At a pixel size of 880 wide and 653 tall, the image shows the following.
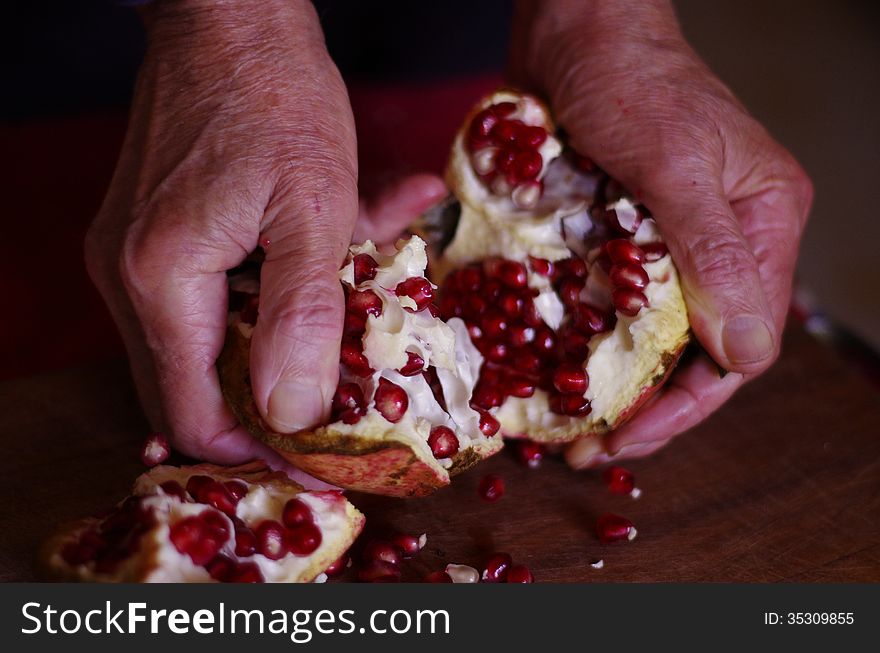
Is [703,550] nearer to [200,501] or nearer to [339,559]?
[339,559]

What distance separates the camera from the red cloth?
7.86 feet

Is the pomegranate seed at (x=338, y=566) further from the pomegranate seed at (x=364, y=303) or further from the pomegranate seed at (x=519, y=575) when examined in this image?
the pomegranate seed at (x=364, y=303)

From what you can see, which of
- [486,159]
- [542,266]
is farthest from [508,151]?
[542,266]

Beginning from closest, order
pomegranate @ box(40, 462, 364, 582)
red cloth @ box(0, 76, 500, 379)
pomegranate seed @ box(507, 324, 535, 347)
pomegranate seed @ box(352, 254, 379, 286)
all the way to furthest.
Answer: pomegranate @ box(40, 462, 364, 582) → pomegranate seed @ box(352, 254, 379, 286) → pomegranate seed @ box(507, 324, 535, 347) → red cloth @ box(0, 76, 500, 379)

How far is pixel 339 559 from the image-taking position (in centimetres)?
156

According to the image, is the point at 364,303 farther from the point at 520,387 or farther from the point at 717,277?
the point at 717,277

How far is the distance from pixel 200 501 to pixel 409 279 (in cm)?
49

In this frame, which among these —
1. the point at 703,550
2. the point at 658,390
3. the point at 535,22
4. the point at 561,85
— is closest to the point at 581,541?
the point at 703,550

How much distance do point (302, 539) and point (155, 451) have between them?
322 millimetres

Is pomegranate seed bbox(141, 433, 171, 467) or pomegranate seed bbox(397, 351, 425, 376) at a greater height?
pomegranate seed bbox(397, 351, 425, 376)

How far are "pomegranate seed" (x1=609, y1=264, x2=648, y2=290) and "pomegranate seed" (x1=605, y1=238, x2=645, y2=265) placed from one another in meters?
0.01

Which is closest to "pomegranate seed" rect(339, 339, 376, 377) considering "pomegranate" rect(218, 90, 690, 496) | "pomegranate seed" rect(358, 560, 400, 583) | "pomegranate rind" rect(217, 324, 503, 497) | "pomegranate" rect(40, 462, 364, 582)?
"pomegranate" rect(218, 90, 690, 496)

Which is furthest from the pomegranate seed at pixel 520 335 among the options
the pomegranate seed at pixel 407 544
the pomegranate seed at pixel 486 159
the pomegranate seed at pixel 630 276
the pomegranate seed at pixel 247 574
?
the pomegranate seed at pixel 247 574

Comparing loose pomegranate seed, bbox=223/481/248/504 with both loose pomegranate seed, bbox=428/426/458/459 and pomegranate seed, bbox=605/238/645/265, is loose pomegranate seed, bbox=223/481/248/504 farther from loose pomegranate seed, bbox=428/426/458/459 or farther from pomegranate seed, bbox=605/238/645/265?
pomegranate seed, bbox=605/238/645/265
